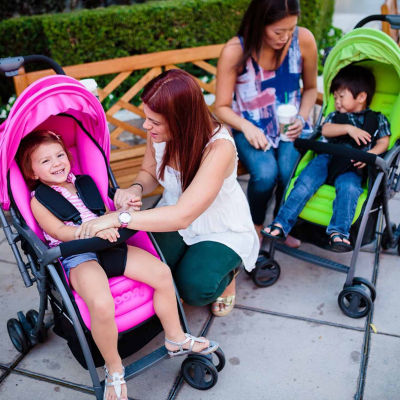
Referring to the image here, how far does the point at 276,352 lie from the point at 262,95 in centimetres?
176

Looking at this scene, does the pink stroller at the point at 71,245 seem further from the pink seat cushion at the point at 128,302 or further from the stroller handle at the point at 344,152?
the stroller handle at the point at 344,152

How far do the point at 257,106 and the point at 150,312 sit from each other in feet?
5.83

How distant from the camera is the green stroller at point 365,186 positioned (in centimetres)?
270

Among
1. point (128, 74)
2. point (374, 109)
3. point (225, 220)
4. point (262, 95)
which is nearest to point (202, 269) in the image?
point (225, 220)

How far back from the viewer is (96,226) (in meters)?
2.08

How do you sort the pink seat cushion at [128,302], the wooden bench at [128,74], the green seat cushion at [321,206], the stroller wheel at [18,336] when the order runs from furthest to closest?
the wooden bench at [128,74] < the green seat cushion at [321,206] < the stroller wheel at [18,336] < the pink seat cushion at [128,302]

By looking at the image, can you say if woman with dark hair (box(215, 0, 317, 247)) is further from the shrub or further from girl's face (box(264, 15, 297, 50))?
the shrub

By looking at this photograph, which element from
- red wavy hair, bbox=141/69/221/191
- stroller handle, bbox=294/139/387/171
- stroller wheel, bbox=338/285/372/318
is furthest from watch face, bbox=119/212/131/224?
stroller wheel, bbox=338/285/372/318

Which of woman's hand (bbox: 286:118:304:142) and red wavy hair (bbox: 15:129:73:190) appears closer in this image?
red wavy hair (bbox: 15:129:73:190)

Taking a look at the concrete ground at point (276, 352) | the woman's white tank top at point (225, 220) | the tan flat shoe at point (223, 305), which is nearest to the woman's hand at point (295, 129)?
the woman's white tank top at point (225, 220)

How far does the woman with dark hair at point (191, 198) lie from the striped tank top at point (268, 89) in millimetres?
893

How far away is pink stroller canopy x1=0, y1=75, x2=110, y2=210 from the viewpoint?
6.72 ft

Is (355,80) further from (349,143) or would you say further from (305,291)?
(305,291)

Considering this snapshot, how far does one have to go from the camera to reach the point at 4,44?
567 cm
